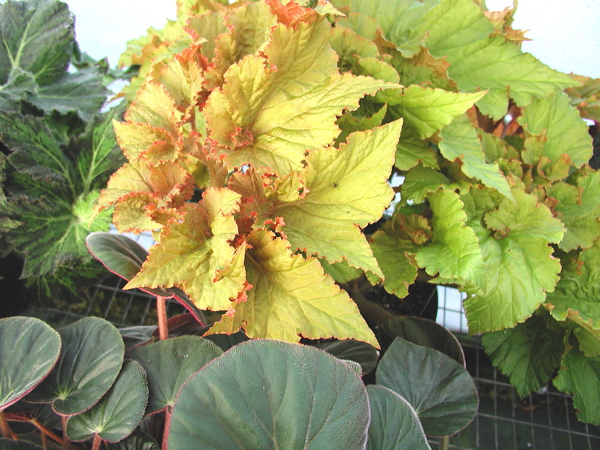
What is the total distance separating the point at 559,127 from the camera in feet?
2.40

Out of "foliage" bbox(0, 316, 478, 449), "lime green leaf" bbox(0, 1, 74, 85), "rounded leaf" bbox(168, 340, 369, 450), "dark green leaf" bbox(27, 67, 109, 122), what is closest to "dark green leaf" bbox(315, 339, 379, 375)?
"foliage" bbox(0, 316, 478, 449)

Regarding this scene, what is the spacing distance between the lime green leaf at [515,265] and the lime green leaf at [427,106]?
0.47 feet

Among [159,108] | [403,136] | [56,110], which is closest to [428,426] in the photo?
[403,136]

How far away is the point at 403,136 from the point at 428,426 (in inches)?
14.2

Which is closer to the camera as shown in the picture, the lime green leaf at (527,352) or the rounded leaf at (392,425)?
the rounded leaf at (392,425)

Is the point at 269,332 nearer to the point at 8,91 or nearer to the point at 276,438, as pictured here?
the point at 276,438

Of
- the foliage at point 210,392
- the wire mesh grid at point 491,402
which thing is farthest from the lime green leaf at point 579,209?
the wire mesh grid at point 491,402

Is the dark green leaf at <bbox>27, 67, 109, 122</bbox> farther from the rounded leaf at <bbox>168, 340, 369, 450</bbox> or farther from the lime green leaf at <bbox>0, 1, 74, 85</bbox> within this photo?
the rounded leaf at <bbox>168, 340, 369, 450</bbox>

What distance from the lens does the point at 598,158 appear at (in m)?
0.83

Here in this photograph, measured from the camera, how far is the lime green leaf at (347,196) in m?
0.49

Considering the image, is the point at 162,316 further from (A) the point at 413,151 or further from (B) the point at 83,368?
(A) the point at 413,151

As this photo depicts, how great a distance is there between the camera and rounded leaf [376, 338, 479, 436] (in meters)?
0.58

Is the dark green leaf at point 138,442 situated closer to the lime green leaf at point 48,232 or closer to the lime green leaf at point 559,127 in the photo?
the lime green leaf at point 48,232

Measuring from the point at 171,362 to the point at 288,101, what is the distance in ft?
1.03
